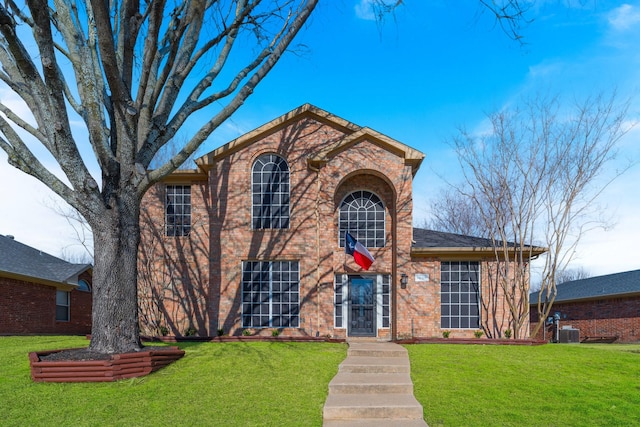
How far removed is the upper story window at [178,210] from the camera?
1522 centimetres

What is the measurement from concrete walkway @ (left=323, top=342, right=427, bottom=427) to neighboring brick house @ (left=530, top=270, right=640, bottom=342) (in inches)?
609

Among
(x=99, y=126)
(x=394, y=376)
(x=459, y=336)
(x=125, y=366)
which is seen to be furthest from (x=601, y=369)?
(x=99, y=126)

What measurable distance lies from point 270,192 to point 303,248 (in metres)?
2.13

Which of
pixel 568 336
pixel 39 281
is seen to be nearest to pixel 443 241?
pixel 568 336

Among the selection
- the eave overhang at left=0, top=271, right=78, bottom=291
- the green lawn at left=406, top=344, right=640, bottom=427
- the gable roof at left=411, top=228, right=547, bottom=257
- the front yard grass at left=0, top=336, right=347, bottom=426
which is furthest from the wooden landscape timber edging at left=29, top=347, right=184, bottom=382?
the eave overhang at left=0, top=271, right=78, bottom=291

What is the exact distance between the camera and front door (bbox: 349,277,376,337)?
14773 millimetres

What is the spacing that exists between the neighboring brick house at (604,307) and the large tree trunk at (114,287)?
1981cm

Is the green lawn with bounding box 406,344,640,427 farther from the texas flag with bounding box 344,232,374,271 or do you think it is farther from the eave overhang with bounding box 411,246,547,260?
the eave overhang with bounding box 411,246,547,260

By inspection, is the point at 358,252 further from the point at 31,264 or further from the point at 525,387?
the point at 31,264

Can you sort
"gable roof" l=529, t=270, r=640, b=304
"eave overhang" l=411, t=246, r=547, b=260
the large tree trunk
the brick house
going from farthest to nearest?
"gable roof" l=529, t=270, r=640, b=304
the brick house
"eave overhang" l=411, t=246, r=547, b=260
the large tree trunk

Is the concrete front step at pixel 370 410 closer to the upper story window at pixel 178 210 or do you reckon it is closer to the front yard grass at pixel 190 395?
the front yard grass at pixel 190 395

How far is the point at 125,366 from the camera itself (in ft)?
25.9

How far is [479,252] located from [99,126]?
11372 millimetres

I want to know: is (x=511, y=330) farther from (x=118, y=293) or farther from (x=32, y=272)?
(x=32, y=272)
